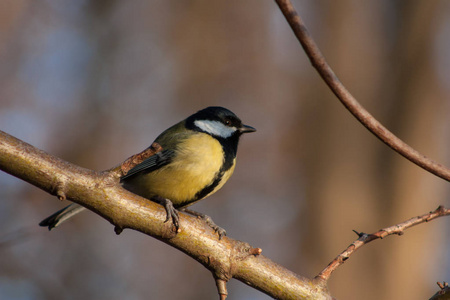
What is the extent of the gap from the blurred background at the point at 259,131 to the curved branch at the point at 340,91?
18.9 ft

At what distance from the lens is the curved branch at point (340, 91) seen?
1328 millimetres

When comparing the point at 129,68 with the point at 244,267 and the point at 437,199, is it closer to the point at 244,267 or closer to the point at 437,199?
the point at 437,199

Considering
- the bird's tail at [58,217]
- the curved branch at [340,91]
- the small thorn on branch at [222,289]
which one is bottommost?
the bird's tail at [58,217]

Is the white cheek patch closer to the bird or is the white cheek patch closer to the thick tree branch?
the bird

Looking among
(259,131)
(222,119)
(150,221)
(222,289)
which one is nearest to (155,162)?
(222,119)

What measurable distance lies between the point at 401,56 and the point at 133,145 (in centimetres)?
441

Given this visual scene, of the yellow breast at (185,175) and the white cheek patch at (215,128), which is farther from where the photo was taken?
the white cheek patch at (215,128)

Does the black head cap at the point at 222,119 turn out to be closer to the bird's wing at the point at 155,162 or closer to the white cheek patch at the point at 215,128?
the white cheek patch at the point at 215,128

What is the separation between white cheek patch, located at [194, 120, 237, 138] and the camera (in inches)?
139

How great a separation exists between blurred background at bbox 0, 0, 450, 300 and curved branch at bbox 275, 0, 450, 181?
5.75m

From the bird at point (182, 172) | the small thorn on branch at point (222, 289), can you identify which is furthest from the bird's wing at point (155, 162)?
the small thorn on branch at point (222, 289)

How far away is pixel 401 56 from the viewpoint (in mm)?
7832

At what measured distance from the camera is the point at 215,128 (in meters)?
3.59

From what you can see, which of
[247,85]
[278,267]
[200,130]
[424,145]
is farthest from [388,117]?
[278,267]
